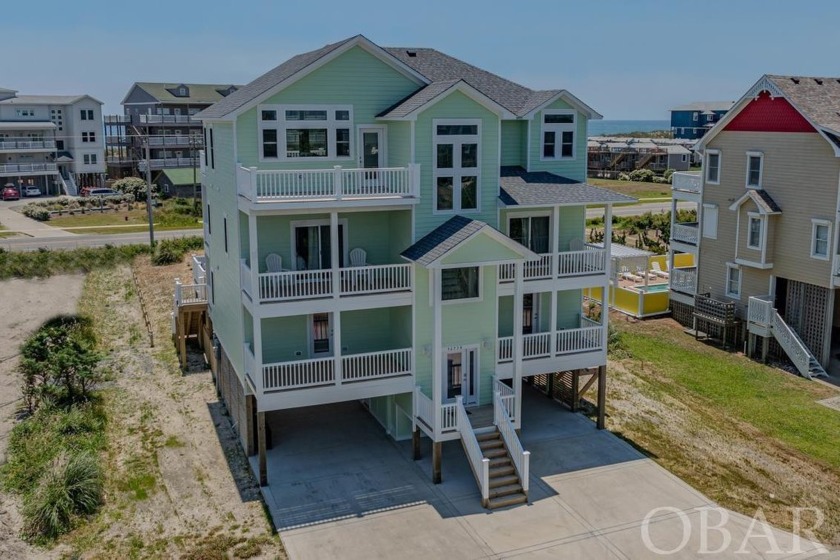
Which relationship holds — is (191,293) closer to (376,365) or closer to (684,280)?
(376,365)

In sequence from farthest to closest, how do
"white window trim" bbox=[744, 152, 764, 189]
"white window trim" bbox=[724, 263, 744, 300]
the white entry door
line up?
"white window trim" bbox=[724, 263, 744, 300], "white window trim" bbox=[744, 152, 764, 189], the white entry door

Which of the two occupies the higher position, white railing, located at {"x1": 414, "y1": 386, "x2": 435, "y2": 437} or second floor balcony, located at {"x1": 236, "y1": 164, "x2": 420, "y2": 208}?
second floor balcony, located at {"x1": 236, "y1": 164, "x2": 420, "y2": 208}

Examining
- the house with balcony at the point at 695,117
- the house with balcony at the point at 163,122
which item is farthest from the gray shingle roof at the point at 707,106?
the house with balcony at the point at 163,122

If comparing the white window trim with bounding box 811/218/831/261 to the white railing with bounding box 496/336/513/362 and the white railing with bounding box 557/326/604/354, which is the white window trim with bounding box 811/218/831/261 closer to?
the white railing with bounding box 557/326/604/354

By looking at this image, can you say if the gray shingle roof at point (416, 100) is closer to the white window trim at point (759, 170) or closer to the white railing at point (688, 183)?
the white window trim at point (759, 170)

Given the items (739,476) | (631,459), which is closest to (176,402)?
(631,459)

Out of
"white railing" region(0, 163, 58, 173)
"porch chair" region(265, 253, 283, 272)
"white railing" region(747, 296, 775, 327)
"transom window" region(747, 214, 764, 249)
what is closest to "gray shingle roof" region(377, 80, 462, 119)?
"porch chair" region(265, 253, 283, 272)
